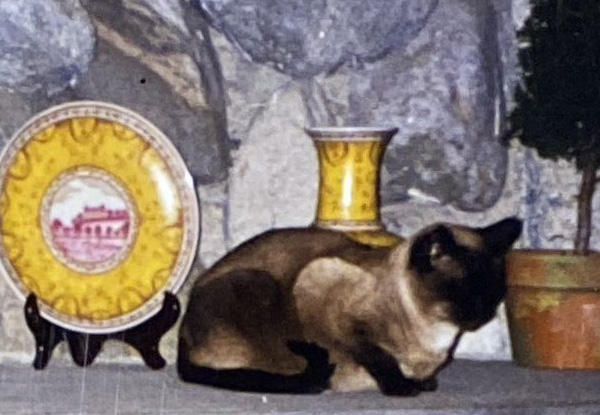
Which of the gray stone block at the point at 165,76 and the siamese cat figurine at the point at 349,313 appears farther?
the gray stone block at the point at 165,76

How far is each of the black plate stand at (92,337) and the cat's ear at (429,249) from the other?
31 centimetres

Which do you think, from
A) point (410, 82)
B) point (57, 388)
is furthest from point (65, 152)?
point (410, 82)

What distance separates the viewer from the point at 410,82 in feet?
5.50

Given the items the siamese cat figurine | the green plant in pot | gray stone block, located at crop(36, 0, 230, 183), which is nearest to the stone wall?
gray stone block, located at crop(36, 0, 230, 183)

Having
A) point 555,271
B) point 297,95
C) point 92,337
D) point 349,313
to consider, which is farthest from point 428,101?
point 92,337

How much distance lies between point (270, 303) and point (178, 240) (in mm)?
171

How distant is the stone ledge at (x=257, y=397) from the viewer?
1.31m

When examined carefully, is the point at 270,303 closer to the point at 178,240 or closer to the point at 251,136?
the point at 178,240

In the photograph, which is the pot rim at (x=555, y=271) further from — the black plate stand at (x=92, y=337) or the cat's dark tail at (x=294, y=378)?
the black plate stand at (x=92, y=337)

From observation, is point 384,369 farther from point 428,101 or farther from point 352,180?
point 428,101

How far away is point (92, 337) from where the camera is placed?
1540 millimetres

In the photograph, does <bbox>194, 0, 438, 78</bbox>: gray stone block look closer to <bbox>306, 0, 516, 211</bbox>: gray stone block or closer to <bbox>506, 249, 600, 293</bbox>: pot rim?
<bbox>306, 0, 516, 211</bbox>: gray stone block

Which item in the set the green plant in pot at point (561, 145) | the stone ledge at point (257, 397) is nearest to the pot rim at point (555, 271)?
the green plant in pot at point (561, 145)

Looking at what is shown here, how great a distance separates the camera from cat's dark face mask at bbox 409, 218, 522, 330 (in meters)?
1.36
